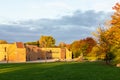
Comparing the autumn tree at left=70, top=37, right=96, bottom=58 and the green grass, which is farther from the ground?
the autumn tree at left=70, top=37, right=96, bottom=58

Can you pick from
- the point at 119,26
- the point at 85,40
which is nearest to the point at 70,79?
the point at 119,26

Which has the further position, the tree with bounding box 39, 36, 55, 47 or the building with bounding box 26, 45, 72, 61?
the tree with bounding box 39, 36, 55, 47

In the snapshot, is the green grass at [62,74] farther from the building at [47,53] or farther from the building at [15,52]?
the building at [47,53]

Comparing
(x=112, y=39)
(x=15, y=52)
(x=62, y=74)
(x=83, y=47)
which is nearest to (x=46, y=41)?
(x=83, y=47)

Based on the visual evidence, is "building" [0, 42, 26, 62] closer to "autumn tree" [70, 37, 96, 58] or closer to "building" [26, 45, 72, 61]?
"building" [26, 45, 72, 61]

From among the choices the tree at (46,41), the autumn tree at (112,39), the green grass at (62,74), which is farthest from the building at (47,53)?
the green grass at (62,74)

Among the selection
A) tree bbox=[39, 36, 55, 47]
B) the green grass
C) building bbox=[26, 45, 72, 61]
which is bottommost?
the green grass

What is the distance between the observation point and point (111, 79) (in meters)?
22.7

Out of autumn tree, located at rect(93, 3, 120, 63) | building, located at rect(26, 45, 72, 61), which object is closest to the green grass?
autumn tree, located at rect(93, 3, 120, 63)

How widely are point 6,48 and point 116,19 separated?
69.4m

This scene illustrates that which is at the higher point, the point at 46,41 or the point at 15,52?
the point at 46,41

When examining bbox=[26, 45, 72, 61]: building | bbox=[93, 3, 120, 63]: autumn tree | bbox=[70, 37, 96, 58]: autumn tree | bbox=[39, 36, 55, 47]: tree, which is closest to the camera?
bbox=[93, 3, 120, 63]: autumn tree

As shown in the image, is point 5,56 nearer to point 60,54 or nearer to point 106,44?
point 60,54

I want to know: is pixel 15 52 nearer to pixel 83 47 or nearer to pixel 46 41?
pixel 83 47
